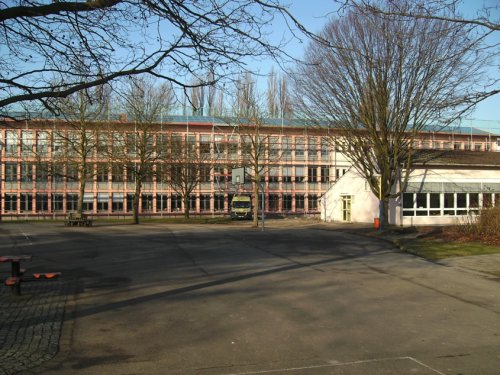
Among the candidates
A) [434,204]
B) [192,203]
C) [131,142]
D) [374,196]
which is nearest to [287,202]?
[192,203]

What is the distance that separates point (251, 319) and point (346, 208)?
124 feet

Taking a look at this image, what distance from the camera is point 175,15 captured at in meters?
6.27

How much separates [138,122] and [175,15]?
3982 centimetres

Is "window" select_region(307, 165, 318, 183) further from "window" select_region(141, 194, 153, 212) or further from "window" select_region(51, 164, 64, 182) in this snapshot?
"window" select_region(51, 164, 64, 182)

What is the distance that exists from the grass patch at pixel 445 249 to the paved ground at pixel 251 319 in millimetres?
3521

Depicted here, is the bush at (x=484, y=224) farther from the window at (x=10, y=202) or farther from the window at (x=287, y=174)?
the window at (x=10, y=202)

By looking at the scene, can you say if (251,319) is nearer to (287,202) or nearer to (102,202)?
(102,202)

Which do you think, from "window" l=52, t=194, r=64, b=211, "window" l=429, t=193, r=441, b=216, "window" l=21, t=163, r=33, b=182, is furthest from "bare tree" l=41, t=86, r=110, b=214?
"window" l=429, t=193, r=441, b=216

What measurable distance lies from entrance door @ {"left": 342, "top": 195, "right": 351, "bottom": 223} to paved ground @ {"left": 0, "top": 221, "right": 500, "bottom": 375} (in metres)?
29.2

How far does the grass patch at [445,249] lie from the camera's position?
58.4 feet

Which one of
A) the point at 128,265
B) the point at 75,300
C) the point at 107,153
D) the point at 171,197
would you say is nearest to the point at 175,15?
the point at 75,300

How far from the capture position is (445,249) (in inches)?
762

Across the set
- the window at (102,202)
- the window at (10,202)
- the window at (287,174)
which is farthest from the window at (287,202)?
the window at (10,202)

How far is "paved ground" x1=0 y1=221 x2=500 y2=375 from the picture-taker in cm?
544
